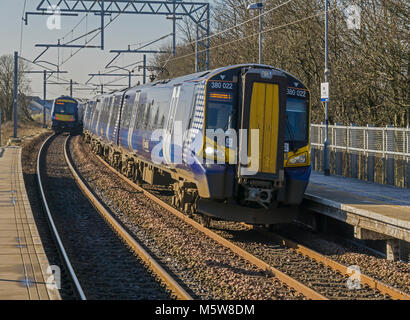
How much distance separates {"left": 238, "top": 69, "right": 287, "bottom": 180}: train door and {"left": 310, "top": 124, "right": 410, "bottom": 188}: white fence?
560 centimetres

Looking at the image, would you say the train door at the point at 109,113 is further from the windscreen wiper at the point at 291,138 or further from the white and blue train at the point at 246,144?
the windscreen wiper at the point at 291,138

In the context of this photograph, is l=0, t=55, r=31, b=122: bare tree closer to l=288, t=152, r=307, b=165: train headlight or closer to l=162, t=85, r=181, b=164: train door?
l=162, t=85, r=181, b=164: train door

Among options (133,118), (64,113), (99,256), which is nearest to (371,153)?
(133,118)

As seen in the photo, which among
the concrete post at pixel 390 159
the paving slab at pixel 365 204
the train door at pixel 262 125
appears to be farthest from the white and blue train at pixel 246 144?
the concrete post at pixel 390 159

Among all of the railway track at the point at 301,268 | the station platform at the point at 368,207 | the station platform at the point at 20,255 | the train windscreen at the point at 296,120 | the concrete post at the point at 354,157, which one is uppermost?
the train windscreen at the point at 296,120

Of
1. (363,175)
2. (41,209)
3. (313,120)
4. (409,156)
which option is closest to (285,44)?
(313,120)

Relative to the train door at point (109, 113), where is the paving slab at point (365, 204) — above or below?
below

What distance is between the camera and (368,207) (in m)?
12.9

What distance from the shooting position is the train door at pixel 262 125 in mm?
12422

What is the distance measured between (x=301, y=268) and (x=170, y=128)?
5624 mm

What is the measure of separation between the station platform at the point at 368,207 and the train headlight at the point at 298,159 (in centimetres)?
104

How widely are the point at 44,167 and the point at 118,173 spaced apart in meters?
5.04

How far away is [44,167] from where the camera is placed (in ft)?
93.1

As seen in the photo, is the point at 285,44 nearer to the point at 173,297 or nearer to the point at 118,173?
the point at 118,173
